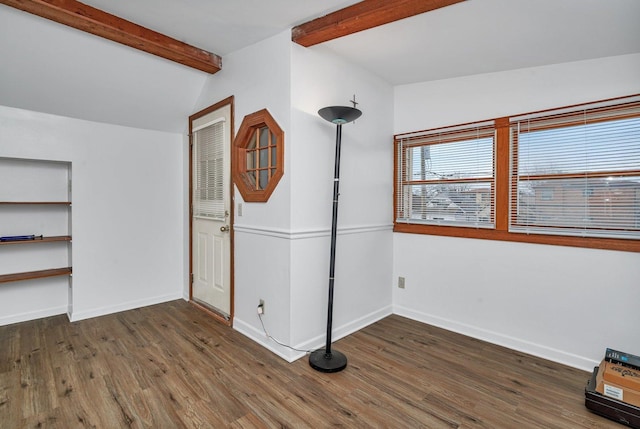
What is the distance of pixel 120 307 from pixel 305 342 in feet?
7.32

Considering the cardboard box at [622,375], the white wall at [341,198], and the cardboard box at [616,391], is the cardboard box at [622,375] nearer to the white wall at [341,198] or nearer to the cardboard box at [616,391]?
the cardboard box at [616,391]

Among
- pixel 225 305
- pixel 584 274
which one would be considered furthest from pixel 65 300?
pixel 584 274

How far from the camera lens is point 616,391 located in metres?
1.85

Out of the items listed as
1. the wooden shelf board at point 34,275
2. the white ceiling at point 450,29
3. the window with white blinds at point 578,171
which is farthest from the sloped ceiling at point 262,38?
the wooden shelf board at point 34,275

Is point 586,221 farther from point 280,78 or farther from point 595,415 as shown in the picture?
point 280,78

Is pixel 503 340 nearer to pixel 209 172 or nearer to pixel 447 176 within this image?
pixel 447 176

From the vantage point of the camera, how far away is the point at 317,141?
8.63 feet

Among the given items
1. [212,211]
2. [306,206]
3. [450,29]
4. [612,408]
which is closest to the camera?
[612,408]

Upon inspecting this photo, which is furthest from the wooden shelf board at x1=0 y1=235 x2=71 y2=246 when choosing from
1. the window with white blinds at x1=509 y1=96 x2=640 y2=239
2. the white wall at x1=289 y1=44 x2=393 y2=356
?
the window with white blinds at x1=509 y1=96 x2=640 y2=239

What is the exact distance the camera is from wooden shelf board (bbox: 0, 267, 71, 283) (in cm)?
288

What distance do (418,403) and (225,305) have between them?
1.98 metres

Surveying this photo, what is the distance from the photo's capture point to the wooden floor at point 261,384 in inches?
71.2

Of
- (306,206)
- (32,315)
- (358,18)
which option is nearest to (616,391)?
(306,206)

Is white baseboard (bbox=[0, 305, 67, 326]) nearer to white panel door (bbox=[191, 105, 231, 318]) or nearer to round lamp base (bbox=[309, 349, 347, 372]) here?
white panel door (bbox=[191, 105, 231, 318])
